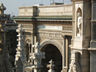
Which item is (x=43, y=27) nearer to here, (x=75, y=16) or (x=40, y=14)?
(x=40, y=14)

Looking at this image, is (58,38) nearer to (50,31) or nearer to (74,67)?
(50,31)

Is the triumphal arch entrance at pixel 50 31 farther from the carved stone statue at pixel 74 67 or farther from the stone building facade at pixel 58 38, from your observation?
the carved stone statue at pixel 74 67

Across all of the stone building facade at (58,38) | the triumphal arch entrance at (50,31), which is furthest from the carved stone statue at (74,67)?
the triumphal arch entrance at (50,31)

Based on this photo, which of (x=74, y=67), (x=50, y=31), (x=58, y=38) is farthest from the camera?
(x=50, y=31)

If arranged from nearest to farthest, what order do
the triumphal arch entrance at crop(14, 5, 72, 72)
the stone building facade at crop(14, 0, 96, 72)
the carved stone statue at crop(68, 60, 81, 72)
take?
1. the stone building facade at crop(14, 0, 96, 72)
2. the carved stone statue at crop(68, 60, 81, 72)
3. the triumphal arch entrance at crop(14, 5, 72, 72)

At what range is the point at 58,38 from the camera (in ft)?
117

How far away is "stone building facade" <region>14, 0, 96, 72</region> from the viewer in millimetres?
12711

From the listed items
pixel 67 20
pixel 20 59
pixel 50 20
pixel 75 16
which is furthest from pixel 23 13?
pixel 20 59

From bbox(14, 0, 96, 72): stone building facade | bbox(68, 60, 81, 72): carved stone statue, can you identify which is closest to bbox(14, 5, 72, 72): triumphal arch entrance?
bbox(14, 0, 96, 72): stone building facade

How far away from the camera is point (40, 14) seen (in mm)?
39375

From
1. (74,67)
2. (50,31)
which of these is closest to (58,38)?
(50,31)

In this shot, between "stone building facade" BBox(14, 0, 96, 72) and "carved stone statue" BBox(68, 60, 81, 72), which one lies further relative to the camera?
"carved stone statue" BBox(68, 60, 81, 72)

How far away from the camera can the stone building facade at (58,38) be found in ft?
41.7

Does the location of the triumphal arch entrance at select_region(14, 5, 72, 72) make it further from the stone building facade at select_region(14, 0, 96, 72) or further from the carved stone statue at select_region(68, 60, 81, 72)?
the carved stone statue at select_region(68, 60, 81, 72)
